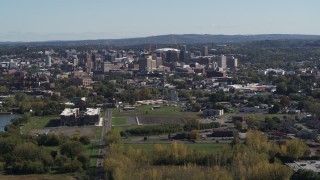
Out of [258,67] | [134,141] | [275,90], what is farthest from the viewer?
[258,67]

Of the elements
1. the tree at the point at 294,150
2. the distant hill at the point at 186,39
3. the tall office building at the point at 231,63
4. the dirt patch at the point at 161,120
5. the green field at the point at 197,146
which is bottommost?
the distant hill at the point at 186,39

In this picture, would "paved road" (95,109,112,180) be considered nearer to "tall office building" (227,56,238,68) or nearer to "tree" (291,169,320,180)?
"tree" (291,169,320,180)

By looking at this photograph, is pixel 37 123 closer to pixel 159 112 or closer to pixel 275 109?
A: pixel 159 112

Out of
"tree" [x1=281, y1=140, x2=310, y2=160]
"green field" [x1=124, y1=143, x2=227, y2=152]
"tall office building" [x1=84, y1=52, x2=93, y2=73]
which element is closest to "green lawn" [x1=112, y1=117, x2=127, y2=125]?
"green field" [x1=124, y1=143, x2=227, y2=152]

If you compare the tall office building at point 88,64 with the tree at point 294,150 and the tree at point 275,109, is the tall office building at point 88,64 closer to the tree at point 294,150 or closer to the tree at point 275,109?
the tree at point 275,109

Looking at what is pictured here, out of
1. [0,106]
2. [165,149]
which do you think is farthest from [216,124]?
[0,106]

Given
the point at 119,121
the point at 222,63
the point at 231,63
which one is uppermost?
the point at 119,121

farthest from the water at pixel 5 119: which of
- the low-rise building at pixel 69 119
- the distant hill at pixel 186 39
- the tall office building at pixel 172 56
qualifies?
the distant hill at pixel 186 39

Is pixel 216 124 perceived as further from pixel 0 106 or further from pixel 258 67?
pixel 258 67

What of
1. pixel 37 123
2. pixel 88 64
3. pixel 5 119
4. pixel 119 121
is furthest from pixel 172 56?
pixel 37 123
